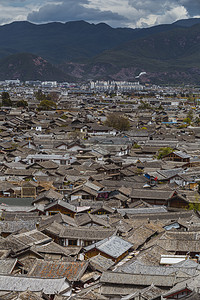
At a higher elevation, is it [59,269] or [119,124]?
[59,269]

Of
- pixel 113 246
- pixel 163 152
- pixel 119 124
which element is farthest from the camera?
pixel 119 124

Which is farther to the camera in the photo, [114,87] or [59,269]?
[114,87]

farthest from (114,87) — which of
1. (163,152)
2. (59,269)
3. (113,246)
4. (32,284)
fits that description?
(32,284)

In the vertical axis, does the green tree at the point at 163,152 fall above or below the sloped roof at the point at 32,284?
below

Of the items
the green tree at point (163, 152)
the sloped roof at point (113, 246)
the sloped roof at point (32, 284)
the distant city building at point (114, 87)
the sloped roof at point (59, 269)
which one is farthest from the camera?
the distant city building at point (114, 87)

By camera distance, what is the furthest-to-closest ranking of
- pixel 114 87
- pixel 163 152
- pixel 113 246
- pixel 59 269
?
pixel 114 87 < pixel 163 152 < pixel 113 246 < pixel 59 269

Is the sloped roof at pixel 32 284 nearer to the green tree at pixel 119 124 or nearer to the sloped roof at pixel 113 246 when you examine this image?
the sloped roof at pixel 113 246

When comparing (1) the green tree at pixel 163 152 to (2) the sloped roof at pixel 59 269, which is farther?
→ (1) the green tree at pixel 163 152

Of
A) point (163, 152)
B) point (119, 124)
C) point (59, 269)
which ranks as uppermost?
point (59, 269)

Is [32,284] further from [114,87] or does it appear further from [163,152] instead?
[114,87]

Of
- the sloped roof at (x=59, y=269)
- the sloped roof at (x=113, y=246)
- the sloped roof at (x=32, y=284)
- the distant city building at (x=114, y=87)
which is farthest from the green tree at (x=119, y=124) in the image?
the distant city building at (x=114, y=87)

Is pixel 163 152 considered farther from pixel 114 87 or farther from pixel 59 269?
pixel 114 87

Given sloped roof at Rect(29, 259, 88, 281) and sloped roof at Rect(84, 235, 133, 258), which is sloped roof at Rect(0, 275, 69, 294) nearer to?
sloped roof at Rect(29, 259, 88, 281)
